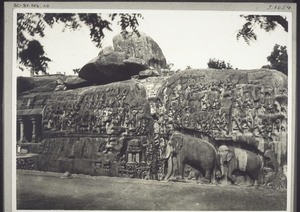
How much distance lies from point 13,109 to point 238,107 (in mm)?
2817

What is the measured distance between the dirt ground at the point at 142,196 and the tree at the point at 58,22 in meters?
1.61

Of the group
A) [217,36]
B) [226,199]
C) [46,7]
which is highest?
[46,7]

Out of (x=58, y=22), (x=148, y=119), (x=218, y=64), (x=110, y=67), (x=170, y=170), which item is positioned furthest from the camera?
(x=110, y=67)

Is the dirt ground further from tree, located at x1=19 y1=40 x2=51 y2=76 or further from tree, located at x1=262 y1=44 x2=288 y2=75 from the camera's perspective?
tree, located at x1=262 y1=44 x2=288 y2=75

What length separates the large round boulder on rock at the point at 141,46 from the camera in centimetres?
559

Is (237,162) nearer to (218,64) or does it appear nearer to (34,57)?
(218,64)

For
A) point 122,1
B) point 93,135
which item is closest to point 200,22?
point 122,1

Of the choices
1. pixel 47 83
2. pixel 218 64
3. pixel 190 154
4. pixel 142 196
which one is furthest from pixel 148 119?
pixel 47 83

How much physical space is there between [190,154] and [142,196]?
0.85m

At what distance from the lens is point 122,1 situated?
5.36m

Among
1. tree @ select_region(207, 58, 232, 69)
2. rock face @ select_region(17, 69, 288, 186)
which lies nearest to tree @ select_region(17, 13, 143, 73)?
rock face @ select_region(17, 69, 288, 186)

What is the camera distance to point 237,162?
18.6 feet

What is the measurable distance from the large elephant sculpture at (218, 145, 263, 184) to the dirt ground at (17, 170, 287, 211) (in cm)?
18

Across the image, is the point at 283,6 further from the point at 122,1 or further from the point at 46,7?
the point at 46,7
